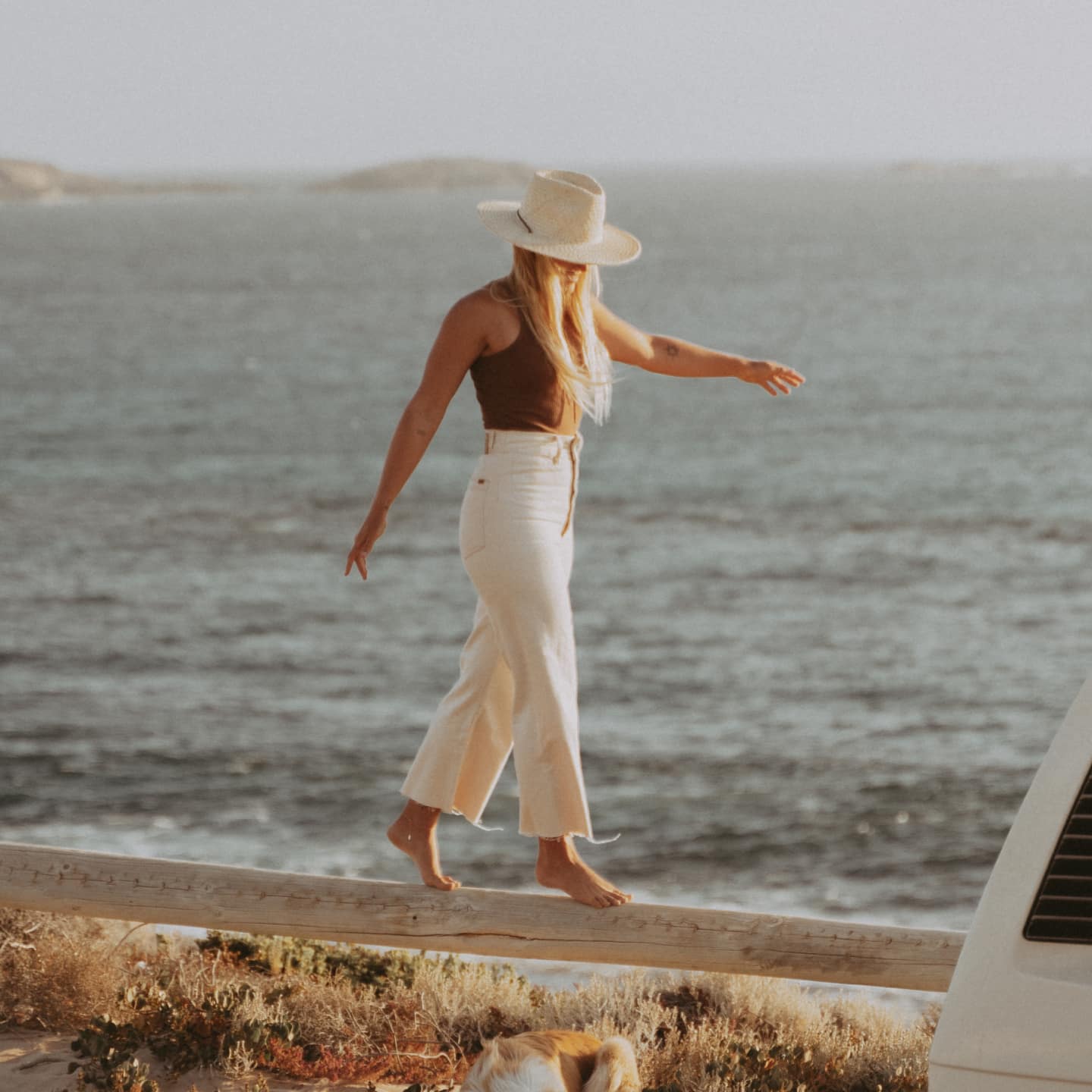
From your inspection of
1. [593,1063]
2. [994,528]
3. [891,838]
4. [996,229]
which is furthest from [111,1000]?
[996,229]

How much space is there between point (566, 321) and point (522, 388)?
0.26 metres

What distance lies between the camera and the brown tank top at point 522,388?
4453mm

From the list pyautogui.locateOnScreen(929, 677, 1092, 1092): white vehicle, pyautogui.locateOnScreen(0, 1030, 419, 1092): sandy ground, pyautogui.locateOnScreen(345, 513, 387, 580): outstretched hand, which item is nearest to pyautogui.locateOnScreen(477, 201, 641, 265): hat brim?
pyautogui.locateOnScreen(345, 513, 387, 580): outstretched hand

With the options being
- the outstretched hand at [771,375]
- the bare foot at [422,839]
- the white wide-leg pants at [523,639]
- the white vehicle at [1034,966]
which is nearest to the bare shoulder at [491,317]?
the white wide-leg pants at [523,639]

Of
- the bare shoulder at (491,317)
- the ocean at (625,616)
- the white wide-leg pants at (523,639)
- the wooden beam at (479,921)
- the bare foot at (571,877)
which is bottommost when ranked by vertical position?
the ocean at (625,616)

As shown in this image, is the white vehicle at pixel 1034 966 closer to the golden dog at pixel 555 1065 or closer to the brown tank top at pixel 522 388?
the golden dog at pixel 555 1065

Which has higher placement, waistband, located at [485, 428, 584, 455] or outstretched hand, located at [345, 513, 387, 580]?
waistband, located at [485, 428, 584, 455]

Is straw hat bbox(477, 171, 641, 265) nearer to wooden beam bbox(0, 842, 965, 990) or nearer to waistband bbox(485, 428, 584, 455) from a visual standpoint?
waistband bbox(485, 428, 584, 455)

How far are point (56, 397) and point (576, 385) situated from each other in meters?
64.8

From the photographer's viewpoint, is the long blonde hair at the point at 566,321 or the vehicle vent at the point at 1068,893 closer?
the vehicle vent at the point at 1068,893

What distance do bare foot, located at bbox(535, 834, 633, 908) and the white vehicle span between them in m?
2.13

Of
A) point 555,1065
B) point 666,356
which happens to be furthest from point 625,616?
point 555,1065

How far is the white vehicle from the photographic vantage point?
8.11 ft

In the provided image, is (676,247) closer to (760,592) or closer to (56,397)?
(56,397)
